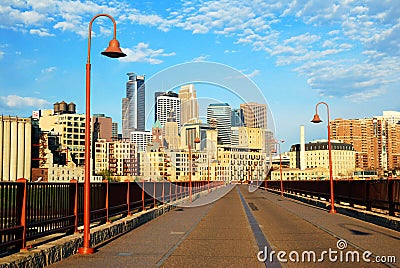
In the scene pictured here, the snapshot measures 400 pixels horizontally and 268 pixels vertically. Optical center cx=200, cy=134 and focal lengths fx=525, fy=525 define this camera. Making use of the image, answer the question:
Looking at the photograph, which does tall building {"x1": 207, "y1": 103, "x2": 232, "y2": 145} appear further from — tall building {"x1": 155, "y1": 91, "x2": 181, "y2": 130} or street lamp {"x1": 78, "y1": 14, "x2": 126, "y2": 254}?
street lamp {"x1": 78, "y1": 14, "x2": 126, "y2": 254}

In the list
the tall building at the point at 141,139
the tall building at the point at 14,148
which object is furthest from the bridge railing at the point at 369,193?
the tall building at the point at 14,148

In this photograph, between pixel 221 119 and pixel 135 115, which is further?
pixel 221 119

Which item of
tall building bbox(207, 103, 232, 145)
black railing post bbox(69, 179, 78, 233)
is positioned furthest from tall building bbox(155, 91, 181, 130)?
black railing post bbox(69, 179, 78, 233)

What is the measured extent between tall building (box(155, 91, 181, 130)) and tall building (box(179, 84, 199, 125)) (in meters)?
0.38

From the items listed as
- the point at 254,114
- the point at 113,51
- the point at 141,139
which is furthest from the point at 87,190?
the point at 254,114

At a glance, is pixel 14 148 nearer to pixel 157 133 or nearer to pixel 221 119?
pixel 221 119

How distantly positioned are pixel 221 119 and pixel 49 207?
34.7m

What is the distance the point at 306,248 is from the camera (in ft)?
44.2

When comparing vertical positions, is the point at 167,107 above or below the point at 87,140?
above

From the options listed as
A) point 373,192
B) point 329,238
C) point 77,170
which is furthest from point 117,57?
point 77,170

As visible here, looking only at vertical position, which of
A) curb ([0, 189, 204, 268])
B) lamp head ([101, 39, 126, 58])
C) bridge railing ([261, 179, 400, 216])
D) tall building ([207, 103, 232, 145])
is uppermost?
tall building ([207, 103, 232, 145])

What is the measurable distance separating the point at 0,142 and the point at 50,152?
17.4m

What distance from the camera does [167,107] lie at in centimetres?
3030

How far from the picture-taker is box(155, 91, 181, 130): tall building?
28180 mm
